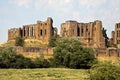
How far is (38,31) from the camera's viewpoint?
109m

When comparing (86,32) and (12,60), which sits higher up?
(86,32)

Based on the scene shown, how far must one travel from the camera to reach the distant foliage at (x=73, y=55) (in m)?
79.8

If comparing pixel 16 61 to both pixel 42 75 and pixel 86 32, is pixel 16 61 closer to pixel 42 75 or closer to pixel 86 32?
pixel 42 75

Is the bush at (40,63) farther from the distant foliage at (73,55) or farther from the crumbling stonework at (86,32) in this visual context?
the crumbling stonework at (86,32)

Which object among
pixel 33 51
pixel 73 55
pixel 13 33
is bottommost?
pixel 73 55

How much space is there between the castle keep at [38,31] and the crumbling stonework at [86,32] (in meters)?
3.59

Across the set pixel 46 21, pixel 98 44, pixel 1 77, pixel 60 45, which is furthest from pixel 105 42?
pixel 1 77

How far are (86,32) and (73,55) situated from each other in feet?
87.1

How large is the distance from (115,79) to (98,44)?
52554 millimetres

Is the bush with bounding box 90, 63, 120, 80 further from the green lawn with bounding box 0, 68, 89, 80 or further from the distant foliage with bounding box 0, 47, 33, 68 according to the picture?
the distant foliage with bounding box 0, 47, 33, 68

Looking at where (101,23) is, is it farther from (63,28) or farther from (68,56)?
(68,56)

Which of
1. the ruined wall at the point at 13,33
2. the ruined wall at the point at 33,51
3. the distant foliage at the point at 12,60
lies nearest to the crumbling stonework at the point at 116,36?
the ruined wall at the point at 13,33

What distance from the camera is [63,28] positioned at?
109 metres

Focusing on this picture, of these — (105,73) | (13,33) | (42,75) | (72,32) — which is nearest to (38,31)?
(72,32)
